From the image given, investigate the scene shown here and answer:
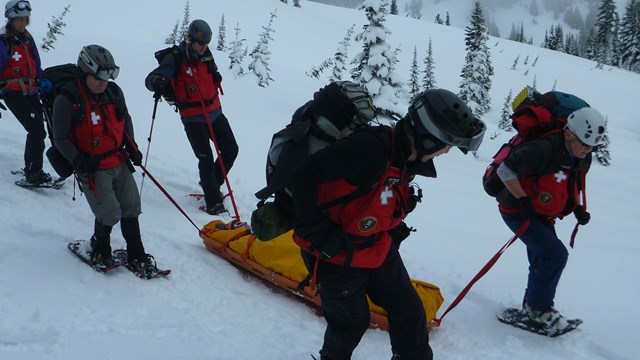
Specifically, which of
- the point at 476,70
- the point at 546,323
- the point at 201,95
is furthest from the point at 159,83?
the point at 476,70

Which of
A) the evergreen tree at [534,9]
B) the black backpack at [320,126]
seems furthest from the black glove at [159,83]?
the evergreen tree at [534,9]

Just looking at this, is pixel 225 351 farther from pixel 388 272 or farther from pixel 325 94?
pixel 325 94

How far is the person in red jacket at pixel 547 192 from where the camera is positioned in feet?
15.0

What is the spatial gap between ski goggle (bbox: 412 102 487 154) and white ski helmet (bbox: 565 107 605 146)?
1.79 m

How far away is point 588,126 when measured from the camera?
444 cm

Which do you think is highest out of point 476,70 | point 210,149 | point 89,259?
point 210,149

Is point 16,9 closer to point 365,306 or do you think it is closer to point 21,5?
point 21,5

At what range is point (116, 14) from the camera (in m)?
41.1

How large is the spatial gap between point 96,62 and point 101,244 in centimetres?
181

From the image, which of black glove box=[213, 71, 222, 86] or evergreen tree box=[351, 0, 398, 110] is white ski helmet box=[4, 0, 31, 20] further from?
evergreen tree box=[351, 0, 398, 110]

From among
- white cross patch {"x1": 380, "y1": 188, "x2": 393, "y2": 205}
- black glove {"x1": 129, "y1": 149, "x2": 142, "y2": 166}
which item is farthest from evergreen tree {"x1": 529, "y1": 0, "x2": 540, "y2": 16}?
white cross patch {"x1": 380, "y1": 188, "x2": 393, "y2": 205}

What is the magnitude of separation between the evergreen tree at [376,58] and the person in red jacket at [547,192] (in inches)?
518

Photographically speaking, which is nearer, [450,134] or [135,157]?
[450,134]

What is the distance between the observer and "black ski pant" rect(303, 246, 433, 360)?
3512 mm
